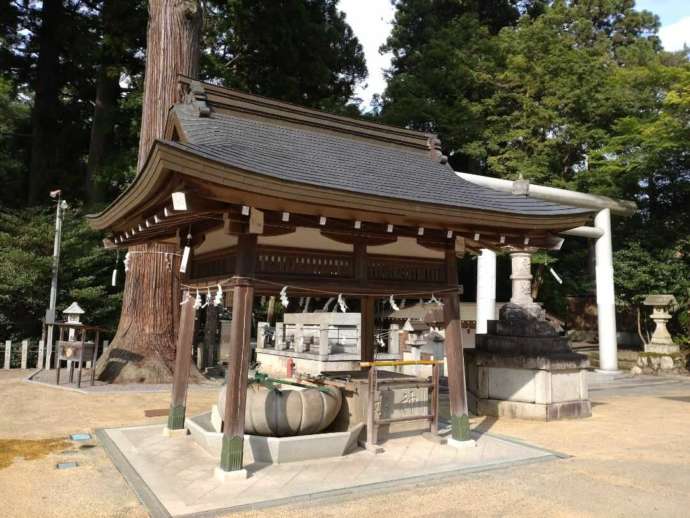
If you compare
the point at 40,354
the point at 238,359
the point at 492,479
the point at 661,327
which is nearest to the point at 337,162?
the point at 238,359

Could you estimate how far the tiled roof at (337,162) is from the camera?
19.2ft

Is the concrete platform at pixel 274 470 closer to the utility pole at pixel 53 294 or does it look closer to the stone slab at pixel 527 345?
the stone slab at pixel 527 345

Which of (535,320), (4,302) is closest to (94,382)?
(4,302)

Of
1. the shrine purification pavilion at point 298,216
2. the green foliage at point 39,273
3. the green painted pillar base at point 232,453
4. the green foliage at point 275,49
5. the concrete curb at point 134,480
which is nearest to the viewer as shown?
the concrete curb at point 134,480

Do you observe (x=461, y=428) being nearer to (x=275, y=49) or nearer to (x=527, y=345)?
(x=527, y=345)

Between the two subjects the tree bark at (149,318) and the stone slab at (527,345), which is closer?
the stone slab at (527,345)

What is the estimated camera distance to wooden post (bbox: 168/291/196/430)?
725cm

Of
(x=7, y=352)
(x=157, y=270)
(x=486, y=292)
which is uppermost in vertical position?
(x=157, y=270)

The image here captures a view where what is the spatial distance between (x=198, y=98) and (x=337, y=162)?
2171mm

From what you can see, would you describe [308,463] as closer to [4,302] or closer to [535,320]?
[535,320]

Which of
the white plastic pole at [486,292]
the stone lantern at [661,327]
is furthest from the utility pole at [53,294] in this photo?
the stone lantern at [661,327]

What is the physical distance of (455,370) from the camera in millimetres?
7035

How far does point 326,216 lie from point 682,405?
10.4 meters

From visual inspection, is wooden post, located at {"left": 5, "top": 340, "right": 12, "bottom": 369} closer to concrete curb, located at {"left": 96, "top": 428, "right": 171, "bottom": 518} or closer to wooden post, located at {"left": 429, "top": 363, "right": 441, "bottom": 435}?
concrete curb, located at {"left": 96, "top": 428, "right": 171, "bottom": 518}
